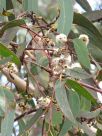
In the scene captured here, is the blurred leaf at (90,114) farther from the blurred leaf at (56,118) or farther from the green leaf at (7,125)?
the green leaf at (7,125)

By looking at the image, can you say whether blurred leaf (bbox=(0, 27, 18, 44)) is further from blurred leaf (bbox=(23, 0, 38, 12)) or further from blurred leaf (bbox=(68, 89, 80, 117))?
blurred leaf (bbox=(68, 89, 80, 117))

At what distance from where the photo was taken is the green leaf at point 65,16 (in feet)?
4.87

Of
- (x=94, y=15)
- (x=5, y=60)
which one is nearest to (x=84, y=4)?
(x=94, y=15)

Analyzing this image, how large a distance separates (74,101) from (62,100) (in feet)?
0.28

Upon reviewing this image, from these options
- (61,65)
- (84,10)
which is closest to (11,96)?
(61,65)

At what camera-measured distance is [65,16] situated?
1.49m

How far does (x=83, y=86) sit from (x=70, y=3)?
0.97ft

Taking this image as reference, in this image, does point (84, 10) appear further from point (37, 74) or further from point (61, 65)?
point (61, 65)

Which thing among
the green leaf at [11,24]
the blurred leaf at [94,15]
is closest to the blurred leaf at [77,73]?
the green leaf at [11,24]

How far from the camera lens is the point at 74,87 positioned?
4.53 feet

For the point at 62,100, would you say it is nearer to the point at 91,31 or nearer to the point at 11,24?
the point at 11,24

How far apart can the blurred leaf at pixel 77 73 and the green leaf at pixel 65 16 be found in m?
0.15

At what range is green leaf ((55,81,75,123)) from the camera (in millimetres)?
1313

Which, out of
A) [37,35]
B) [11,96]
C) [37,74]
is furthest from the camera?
[37,74]
